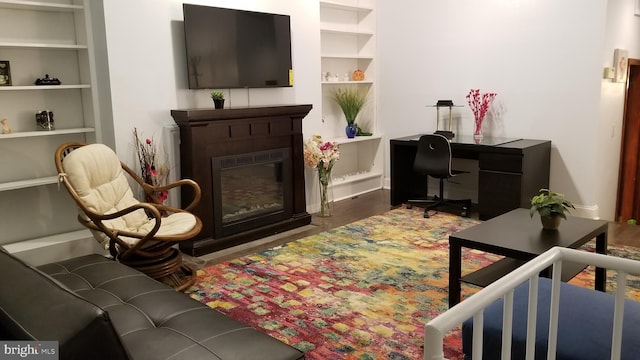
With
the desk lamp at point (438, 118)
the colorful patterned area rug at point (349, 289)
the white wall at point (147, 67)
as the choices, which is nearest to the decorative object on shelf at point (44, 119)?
the white wall at point (147, 67)

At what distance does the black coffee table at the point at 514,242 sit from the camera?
2.79 metres

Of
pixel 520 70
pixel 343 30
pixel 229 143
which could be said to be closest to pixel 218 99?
pixel 229 143

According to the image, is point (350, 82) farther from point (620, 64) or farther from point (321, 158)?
point (620, 64)

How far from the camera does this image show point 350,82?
243 inches

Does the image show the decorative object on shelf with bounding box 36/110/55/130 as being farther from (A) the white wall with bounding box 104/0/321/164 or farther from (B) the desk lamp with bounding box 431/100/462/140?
(B) the desk lamp with bounding box 431/100/462/140

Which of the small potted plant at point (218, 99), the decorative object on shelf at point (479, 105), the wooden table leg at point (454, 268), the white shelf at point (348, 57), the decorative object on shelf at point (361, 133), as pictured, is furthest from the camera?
the decorative object on shelf at point (361, 133)

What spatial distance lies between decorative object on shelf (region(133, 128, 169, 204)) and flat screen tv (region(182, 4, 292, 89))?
615 millimetres

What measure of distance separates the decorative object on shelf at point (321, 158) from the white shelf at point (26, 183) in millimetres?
2288

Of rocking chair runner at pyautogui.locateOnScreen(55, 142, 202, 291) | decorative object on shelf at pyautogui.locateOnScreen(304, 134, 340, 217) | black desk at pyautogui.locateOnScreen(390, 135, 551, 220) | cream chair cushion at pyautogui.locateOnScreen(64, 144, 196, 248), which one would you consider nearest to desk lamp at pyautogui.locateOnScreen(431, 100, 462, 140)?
black desk at pyautogui.locateOnScreen(390, 135, 551, 220)

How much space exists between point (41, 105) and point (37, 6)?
0.72 metres

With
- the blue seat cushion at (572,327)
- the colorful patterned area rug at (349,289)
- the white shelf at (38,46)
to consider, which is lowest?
the colorful patterned area rug at (349,289)

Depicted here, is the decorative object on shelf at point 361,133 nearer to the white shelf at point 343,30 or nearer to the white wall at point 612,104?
the white shelf at point 343,30

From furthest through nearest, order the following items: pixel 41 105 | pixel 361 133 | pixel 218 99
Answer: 1. pixel 361 133
2. pixel 218 99
3. pixel 41 105

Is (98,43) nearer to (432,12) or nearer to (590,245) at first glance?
(432,12)
